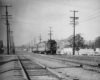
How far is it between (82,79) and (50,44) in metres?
33.5

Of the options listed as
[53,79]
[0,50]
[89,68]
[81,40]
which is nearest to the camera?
[53,79]

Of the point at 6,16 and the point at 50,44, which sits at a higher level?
the point at 6,16

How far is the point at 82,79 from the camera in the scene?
8305 mm

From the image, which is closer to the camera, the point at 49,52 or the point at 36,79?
the point at 36,79

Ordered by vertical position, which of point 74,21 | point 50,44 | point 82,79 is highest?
point 74,21

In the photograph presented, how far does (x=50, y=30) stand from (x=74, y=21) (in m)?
23.3

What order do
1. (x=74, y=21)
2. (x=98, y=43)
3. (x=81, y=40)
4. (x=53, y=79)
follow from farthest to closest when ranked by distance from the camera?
(x=98, y=43), (x=81, y=40), (x=74, y=21), (x=53, y=79)

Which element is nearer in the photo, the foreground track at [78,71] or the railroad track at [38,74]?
the railroad track at [38,74]

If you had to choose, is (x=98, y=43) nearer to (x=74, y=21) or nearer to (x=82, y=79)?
(x=74, y=21)

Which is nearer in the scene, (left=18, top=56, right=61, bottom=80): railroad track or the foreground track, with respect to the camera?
(left=18, top=56, right=61, bottom=80): railroad track

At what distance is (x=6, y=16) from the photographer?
4266 centimetres

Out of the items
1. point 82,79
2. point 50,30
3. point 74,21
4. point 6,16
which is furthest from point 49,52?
point 82,79

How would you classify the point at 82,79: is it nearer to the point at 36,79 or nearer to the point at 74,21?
the point at 36,79

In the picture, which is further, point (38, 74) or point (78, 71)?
point (78, 71)
